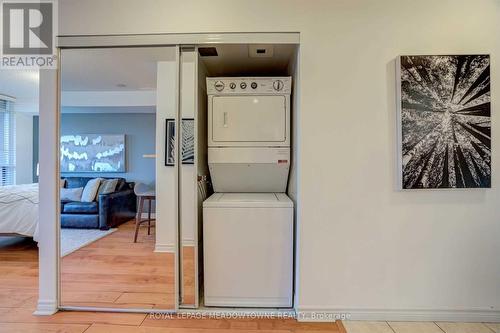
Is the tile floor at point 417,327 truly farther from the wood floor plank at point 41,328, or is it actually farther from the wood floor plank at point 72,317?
the wood floor plank at point 41,328

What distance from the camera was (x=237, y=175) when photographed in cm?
212

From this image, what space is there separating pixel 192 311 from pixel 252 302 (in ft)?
1.46

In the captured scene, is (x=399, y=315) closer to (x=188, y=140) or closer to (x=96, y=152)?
(x=188, y=140)

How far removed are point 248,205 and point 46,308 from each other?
5.42ft

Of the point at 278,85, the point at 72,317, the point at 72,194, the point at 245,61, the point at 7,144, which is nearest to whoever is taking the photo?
the point at 72,317

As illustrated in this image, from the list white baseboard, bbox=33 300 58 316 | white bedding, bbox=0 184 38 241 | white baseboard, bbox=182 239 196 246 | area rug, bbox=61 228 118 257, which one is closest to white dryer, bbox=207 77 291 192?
white baseboard, bbox=182 239 196 246

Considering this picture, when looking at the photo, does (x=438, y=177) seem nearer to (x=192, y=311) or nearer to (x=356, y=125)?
(x=356, y=125)

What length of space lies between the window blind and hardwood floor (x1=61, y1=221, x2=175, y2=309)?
12.3ft

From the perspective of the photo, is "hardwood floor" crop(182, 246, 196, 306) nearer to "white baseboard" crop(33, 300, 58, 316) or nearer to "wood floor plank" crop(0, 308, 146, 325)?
"wood floor plank" crop(0, 308, 146, 325)

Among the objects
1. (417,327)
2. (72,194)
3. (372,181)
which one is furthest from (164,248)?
(417,327)

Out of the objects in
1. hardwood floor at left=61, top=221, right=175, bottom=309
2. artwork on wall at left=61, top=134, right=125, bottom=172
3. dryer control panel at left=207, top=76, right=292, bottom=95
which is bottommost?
hardwood floor at left=61, top=221, right=175, bottom=309

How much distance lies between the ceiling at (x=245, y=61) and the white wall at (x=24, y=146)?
4.95m

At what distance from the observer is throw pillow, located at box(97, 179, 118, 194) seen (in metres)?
3.43

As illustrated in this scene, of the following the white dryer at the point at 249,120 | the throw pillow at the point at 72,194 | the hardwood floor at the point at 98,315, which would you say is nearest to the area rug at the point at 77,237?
the hardwood floor at the point at 98,315
